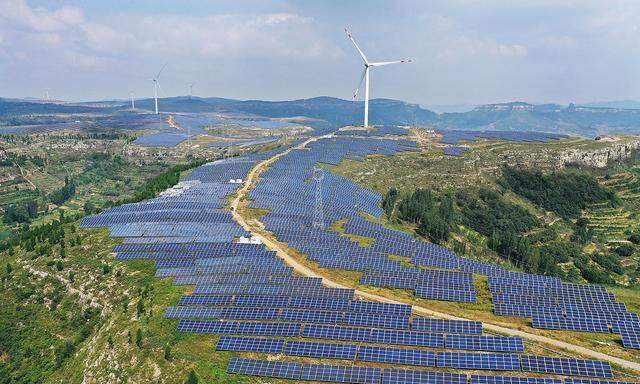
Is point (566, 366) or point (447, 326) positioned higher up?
point (447, 326)

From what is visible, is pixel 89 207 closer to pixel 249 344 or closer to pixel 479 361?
pixel 249 344

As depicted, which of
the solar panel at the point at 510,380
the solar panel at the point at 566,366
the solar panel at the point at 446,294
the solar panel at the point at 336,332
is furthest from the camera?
the solar panel at the point at 446,294

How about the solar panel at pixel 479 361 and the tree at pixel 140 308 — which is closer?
the solar panel at pixel 479 361

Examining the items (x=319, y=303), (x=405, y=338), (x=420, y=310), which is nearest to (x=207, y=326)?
(x=319, y=303)

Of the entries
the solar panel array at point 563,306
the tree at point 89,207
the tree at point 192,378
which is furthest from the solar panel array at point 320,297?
the tree at point 89,207

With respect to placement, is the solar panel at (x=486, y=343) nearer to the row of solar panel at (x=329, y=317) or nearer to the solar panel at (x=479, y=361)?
the solar panel at (x=479, y=361)

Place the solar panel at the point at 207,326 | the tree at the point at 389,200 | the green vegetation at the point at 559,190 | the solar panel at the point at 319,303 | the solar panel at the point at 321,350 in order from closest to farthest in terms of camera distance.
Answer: the solar panel at the point at 321,350, the solar panel at the point at 207,326, the solar panel at the point at 319,303, the tree at the point at 389,200, the green vegetation at the point at 559,190

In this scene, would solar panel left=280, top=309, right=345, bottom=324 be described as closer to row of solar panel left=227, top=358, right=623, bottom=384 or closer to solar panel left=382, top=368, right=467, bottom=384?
row of solar panel left=227, top=358, right=623, bottom=384
